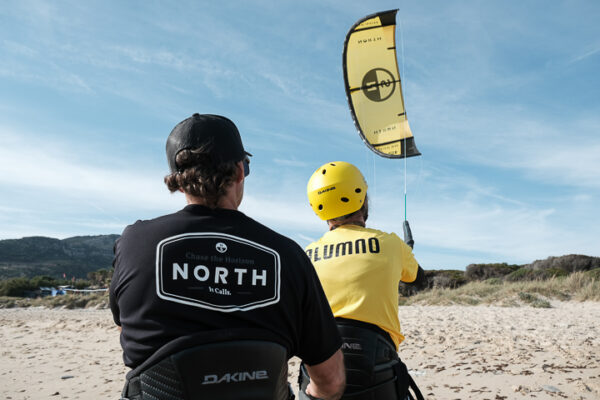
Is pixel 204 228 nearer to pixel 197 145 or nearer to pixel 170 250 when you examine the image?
pixel 170 250

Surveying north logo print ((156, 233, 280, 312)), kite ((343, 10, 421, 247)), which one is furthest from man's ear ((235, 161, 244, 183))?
kite ((343, 10, 421, 247))

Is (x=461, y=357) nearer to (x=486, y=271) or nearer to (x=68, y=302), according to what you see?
(x=486, y=271)

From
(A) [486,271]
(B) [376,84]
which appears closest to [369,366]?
(B) [376,84]

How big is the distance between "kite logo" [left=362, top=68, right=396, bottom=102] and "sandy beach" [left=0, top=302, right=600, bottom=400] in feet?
17.5

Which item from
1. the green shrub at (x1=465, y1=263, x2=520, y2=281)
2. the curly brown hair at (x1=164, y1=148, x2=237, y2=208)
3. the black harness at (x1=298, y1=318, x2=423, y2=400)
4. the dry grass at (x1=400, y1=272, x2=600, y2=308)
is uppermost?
the green shrub at (x1=465, y1=263, x2=520, y2=281)

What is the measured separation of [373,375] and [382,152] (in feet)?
27.0

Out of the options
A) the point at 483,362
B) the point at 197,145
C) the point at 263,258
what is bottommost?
the point at 483,362

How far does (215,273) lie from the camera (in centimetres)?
151

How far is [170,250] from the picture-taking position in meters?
1.51

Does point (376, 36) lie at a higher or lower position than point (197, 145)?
higher

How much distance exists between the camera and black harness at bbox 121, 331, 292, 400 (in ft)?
4.67

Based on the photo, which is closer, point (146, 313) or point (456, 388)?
point (146, 313)

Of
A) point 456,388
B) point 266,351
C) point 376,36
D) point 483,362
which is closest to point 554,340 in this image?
point 483,362

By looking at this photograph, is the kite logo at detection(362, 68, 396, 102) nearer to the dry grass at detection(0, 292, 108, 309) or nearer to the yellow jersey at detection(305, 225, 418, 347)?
the yellow jersey at detection(305, 225, 418, 347)
